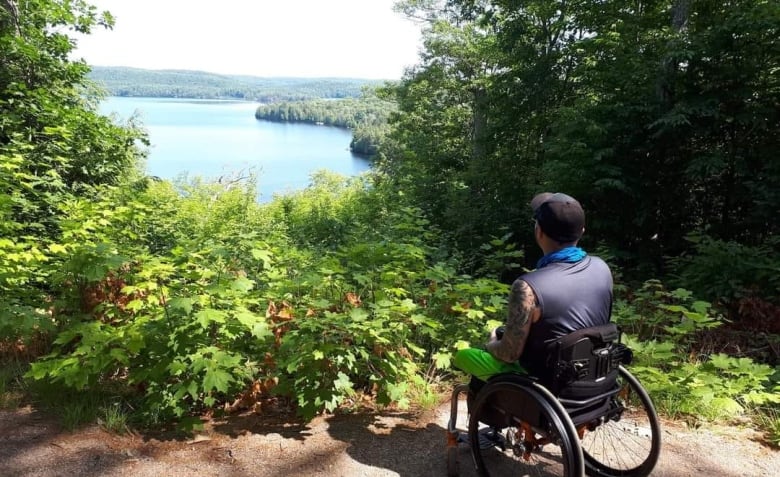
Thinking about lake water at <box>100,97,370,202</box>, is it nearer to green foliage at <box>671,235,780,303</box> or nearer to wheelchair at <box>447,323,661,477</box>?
green foliage at <box>671,235,780,303</box>

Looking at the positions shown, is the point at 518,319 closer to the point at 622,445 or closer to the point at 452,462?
the point at 452,462

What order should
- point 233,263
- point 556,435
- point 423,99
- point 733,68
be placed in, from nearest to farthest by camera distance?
point 556,435 < point 233,263 < point 733,68 < point 423,99

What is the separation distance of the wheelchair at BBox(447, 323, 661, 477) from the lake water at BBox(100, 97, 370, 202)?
71.6 feet

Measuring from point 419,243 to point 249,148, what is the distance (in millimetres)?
92270

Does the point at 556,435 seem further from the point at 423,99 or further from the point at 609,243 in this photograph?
the point at 423,99

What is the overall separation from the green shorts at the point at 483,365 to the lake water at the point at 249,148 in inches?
856

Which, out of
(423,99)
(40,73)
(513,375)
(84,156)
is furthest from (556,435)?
(423,99)

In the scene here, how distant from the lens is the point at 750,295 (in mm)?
5375

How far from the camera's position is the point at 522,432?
240cm

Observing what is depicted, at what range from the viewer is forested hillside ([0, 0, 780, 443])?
3.21m

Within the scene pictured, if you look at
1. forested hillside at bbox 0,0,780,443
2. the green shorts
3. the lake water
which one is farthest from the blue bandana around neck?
the lake water

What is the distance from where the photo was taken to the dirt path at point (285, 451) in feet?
8.81

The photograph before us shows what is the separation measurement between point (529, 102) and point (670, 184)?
543 cm

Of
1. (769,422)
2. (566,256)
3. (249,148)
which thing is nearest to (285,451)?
(566,256)
